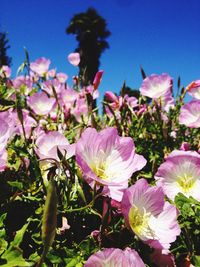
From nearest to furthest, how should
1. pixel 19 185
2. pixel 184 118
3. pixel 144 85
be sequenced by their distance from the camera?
pixel 19 185, pixel 184 118, pixel 144 85

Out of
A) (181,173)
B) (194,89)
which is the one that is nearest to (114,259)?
(181,173)

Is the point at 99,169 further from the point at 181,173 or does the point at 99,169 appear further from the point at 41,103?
the point at 41,103

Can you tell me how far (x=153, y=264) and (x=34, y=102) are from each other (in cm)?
132

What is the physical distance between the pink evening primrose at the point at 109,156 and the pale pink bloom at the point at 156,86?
101 centimetres

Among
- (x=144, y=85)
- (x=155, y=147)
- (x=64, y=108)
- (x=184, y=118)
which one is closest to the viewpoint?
(x=155, y=147)

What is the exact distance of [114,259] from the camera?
755mm

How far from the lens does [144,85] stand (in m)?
2.12

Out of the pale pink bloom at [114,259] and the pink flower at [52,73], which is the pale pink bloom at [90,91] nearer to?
the pink flower at [52,73]

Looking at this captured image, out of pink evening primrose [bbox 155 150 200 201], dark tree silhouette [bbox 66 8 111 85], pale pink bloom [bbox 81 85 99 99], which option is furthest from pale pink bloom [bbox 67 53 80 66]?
dark tree silhouette [bbox 66 8 111 85]

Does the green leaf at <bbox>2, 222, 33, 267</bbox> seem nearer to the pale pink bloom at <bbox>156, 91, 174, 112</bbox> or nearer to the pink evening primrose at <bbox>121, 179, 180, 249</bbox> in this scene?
the pink evening primrose at <bbox>121, 179, 180, 249</bbox>

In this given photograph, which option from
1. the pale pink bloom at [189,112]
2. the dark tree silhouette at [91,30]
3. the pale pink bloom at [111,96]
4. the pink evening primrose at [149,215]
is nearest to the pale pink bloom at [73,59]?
the pale pink bloom at [111,96]

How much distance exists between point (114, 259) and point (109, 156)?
346 mm

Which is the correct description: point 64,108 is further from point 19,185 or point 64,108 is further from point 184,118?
point 19,185

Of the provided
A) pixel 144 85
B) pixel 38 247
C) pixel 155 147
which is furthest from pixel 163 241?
pixel 144 85
